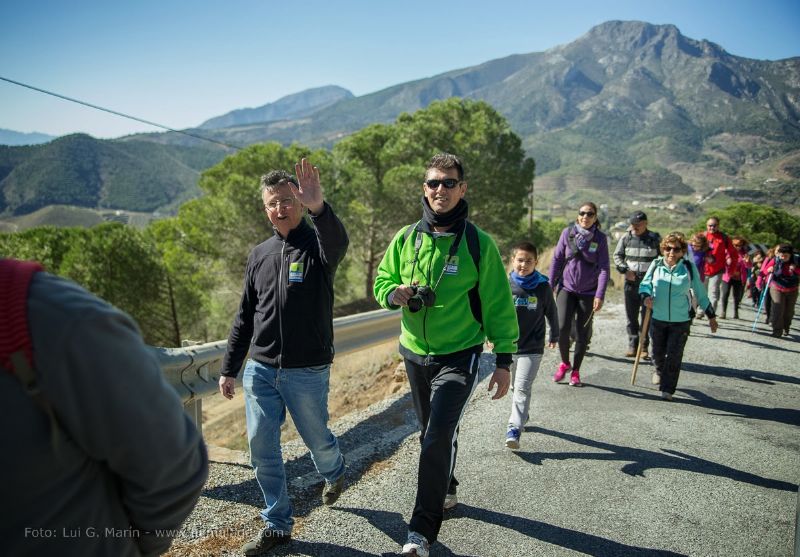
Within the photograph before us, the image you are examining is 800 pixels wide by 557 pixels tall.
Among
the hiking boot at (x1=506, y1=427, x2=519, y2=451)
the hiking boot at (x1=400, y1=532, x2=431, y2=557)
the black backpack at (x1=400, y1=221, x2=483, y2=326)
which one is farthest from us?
the hiking boot at (x1=506, y1=427, x2=519, y2=451)

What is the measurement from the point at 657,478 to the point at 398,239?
2742mm

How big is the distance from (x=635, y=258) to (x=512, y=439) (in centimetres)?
404

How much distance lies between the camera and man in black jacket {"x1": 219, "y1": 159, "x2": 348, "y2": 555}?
292cm

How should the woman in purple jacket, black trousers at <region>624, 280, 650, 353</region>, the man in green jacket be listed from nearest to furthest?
the man in green jacket → the woman in purple jacket → black trousers at <region>624, 280, 650, 353</region>

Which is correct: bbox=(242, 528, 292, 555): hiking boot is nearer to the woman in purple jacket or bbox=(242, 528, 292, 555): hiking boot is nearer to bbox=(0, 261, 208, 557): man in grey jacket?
bbox=(0, 261, 208, 557): man in grey jacket

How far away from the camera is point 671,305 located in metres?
5.57

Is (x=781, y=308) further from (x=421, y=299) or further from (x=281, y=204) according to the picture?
(x=281, y=204)

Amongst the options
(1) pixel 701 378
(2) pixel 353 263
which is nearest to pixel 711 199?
(2) pixel 353 263

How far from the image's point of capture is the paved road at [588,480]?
3.00 metres

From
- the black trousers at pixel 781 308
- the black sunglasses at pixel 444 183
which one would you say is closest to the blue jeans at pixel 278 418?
the black sunglasses at pixel 444 183

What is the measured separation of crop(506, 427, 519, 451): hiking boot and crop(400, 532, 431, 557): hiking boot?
5.26 ft

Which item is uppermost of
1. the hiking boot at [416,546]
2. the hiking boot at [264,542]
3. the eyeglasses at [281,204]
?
the eyeglasses at [281,204]

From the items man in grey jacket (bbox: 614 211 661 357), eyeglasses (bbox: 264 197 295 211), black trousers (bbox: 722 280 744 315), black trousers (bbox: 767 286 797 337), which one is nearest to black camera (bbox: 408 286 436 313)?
eyeglasses (bbox: 264 197 295 211)

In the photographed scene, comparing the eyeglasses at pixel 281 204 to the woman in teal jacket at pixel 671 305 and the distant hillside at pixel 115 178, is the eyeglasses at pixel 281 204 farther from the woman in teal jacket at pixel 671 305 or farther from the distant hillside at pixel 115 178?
the distant hillside at pixel 115 178
